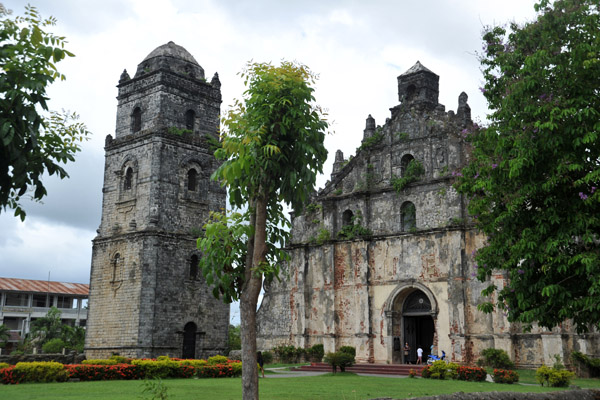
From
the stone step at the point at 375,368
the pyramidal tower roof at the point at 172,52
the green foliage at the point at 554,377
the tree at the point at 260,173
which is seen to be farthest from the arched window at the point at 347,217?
the tree at the point at 260,173

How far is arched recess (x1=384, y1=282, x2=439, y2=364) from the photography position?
2898cm

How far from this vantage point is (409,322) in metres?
29.8

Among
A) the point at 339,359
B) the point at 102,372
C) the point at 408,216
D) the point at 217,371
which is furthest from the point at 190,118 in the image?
the point at 102,372

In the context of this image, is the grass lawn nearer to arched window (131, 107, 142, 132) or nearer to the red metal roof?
arched window (131, 107, 142, 132)

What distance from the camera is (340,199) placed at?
106 feet

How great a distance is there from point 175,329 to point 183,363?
8271 millimetres

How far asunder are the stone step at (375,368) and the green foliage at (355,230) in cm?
610

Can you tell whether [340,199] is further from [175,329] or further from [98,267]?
[98,267]

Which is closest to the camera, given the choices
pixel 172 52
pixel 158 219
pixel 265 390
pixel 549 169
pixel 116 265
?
pixel 549 169

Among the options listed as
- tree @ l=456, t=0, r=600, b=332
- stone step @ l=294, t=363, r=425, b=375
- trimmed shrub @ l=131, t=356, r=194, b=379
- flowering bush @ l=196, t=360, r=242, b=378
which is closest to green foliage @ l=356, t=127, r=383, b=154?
stone step @ l=294, t=363, r=425, b=375

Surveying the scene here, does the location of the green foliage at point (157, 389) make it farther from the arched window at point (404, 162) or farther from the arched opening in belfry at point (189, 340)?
the arched window at point (404, 162)

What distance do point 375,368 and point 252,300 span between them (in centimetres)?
1794

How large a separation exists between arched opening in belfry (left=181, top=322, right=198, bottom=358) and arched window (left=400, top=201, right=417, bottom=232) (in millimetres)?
11986

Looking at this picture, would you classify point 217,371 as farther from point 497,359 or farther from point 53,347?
point 53,347
